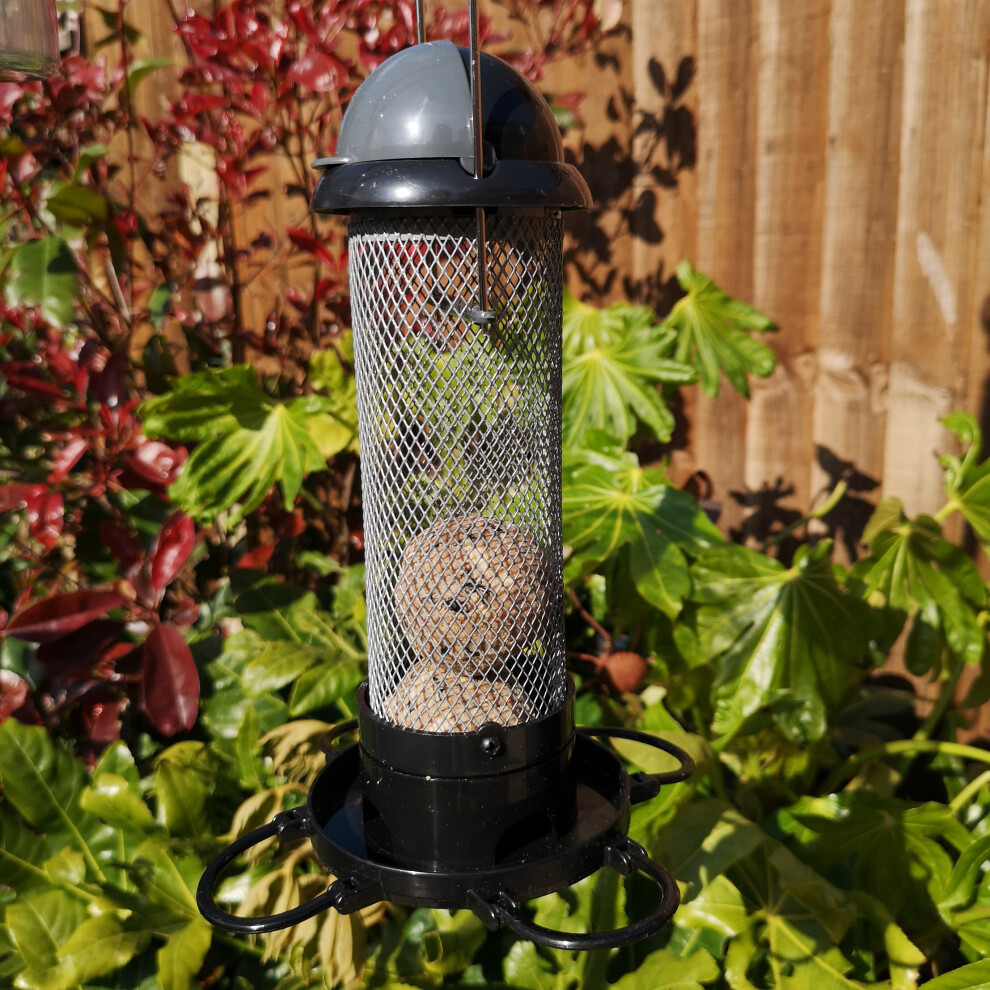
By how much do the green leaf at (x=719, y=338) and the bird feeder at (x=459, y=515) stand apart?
114 centimetres

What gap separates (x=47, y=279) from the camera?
199 cm

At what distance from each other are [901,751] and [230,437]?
1529 mm

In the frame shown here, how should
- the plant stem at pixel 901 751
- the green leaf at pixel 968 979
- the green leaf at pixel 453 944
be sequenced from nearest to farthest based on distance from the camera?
the green leaf at pixel 968 979
the green leaf at pixel 453 944
the plant stem at pixel 901 751

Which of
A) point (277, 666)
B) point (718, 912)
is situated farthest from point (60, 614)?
point (718, 912)

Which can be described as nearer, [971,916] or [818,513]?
[971,916]

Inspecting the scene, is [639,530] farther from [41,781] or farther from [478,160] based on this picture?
[41,781]

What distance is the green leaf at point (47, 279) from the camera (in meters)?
1.96

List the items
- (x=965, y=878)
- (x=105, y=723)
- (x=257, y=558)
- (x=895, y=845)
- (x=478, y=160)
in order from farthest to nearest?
(x=257, y=558) → (x=105, y=723) → (x=895, y=845) → (x=965, y=878) → (x=478, y=160)

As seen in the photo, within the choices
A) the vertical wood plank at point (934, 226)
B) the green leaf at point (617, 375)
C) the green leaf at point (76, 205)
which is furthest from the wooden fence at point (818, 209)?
the green leaf at point (76, 205)

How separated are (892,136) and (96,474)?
77.0 inches

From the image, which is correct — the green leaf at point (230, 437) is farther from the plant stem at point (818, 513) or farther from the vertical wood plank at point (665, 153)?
the plant stem at point (818, 513)

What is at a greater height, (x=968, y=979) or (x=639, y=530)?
(x=639, y=530)

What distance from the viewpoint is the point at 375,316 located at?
1.03m

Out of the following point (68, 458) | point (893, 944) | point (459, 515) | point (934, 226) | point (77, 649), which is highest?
point (934, 226)
